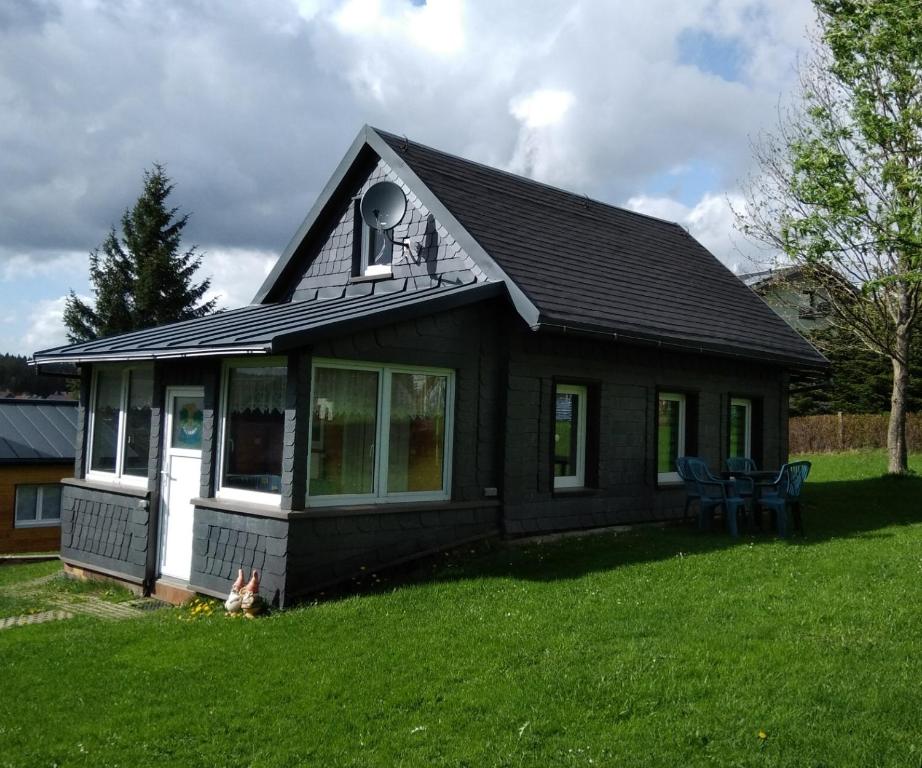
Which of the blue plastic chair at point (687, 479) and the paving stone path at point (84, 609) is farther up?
the blue plastic chair at point (687, 479)

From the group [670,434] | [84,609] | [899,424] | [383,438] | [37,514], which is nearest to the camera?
[383,438]

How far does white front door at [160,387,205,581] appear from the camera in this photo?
11.2 meters

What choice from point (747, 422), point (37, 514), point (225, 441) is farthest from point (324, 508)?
point (37, 514)

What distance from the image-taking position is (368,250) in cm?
1405

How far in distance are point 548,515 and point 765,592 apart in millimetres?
3942

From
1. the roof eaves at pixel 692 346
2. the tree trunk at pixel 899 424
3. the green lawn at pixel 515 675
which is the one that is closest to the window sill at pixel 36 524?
the green lawn at pixel 515 675

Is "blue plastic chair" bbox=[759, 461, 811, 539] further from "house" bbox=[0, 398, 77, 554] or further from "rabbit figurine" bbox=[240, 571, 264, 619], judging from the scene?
"house" bbox=[0, 398, 77, 554]

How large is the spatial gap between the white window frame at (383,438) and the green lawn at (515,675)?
112 centimetres

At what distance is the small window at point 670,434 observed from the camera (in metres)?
14.4

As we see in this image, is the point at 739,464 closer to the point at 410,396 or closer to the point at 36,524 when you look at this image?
Result: the point at 410,396

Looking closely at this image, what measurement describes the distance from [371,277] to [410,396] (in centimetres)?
319

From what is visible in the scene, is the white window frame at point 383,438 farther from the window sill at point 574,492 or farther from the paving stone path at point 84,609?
Result: the paving stone path at point 84,609

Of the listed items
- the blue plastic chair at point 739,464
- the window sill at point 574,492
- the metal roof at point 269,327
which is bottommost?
the window sill at point 574,492

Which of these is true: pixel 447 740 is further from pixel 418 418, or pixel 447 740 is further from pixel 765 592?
pixel 418 418
